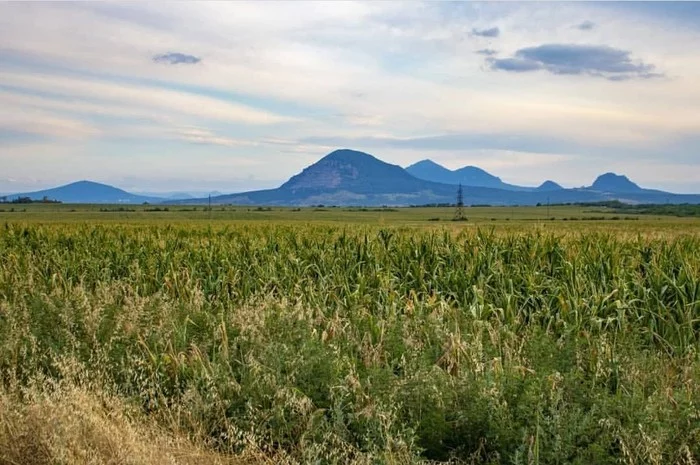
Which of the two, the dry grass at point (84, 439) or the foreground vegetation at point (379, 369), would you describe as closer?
the dry grass at point (84, 439)

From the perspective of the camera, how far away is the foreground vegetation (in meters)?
5.21

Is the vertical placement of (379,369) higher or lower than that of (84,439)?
higher

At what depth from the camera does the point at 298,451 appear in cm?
548

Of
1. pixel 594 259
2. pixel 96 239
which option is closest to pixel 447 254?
pixel 594 259

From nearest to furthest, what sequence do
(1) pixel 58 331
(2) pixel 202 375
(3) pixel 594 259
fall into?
(2) pixel 202 375
(1) pixel 58 331
(3) pixel 594 259

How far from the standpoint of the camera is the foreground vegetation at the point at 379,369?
205 inches

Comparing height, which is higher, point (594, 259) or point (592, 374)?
point (594, 259)

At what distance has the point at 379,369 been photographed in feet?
20.6

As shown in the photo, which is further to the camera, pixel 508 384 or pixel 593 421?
pixel 508 384

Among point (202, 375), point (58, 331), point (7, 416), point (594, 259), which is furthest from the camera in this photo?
point (594, 259)

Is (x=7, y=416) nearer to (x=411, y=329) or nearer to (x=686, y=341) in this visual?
(x=411, y=329)

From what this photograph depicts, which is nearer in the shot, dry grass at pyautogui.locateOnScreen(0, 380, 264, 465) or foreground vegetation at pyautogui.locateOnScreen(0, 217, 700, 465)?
dry grass at pyautogui.locateOnScreen(0, 380, 264, 465)

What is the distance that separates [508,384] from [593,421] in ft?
2.76

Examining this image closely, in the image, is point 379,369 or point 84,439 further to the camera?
point 379,369
